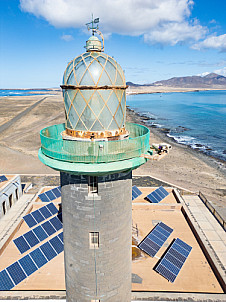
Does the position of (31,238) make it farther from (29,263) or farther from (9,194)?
(9,194)

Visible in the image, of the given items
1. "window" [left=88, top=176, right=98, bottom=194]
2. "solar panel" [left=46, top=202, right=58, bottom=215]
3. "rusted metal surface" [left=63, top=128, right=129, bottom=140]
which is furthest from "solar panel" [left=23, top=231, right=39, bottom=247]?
"rusted metal surface" [left=63, top=128, right=129, bottom=140]

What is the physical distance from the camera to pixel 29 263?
13.3m

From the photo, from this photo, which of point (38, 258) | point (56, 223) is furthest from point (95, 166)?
point (56, 223)

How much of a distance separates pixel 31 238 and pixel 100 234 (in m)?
10.3

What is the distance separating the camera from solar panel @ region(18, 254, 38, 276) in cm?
1295

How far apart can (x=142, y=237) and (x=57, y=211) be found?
816cm

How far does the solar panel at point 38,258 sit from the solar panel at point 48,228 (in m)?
2.34

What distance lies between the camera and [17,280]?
12.4 metres

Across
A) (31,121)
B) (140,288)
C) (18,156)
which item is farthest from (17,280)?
(31,121)

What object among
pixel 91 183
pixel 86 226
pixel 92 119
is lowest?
pixel 86 226

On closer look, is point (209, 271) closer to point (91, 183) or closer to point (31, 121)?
point (91, 183)

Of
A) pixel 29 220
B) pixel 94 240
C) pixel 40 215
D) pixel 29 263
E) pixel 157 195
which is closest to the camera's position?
pixel 94 240

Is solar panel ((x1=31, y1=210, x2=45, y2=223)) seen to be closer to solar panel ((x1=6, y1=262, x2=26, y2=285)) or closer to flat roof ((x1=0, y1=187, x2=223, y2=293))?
flat roof ((x1=0, y1=187, x2=223, y2=293))

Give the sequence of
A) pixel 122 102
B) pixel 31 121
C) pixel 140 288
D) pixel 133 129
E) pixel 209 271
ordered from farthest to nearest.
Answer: pixel 31 121 < pixel 209 271 < pixel 140 288 < pixel 133 129 < pixel 122 102
